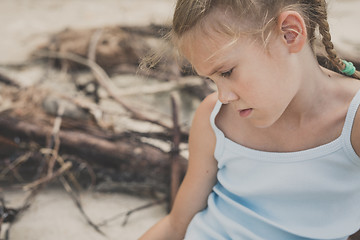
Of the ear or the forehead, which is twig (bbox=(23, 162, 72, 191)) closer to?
the forehead

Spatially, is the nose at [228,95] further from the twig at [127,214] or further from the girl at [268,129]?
the twig at [127,214]

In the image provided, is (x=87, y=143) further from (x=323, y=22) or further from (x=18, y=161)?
(x=323, y=22)

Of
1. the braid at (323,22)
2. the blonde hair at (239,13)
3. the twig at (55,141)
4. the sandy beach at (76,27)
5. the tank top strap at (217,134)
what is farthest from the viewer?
the twig at (55,141)

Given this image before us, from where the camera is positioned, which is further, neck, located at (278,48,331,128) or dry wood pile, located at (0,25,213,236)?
dry wood pile, located at (0,25,213,236)

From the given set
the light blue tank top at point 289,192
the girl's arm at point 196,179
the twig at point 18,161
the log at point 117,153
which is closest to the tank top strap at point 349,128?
the light blue tank top at point 289,192

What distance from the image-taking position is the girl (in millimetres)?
989

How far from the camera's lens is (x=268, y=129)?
1.19 metres

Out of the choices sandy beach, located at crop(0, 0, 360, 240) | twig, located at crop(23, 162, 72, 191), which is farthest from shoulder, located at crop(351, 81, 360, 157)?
twig, located at crop(23, 162, 72, 191)

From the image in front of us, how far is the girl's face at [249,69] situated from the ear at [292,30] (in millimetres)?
16

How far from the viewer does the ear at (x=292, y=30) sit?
0.98 meters

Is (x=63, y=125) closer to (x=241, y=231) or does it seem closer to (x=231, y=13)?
(x=241, y=231)

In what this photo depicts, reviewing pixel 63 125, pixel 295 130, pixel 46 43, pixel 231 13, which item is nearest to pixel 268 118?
pixel 295 130

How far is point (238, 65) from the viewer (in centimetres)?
100

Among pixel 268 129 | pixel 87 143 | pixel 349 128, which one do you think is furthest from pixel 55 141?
pixel 349 128
